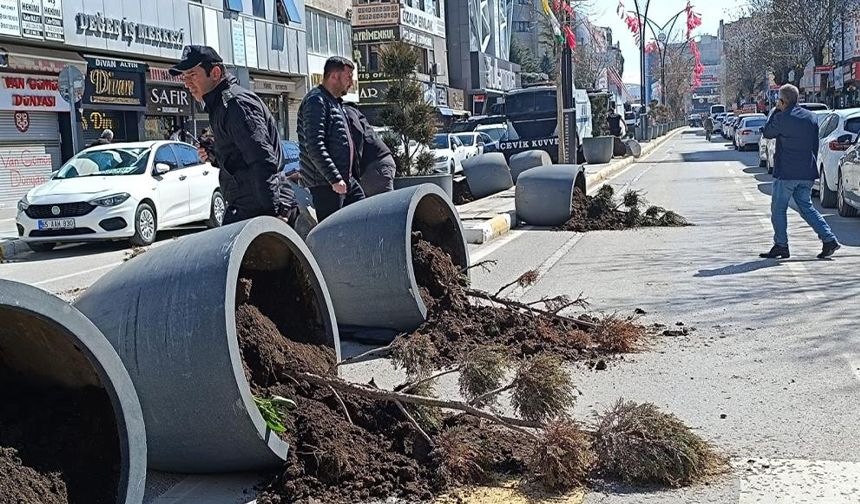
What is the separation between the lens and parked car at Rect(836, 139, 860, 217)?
1369cm

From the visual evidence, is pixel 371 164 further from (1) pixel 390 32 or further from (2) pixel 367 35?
(2) pixel 367 35

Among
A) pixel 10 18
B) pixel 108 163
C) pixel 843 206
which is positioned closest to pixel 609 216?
pixel 843 206

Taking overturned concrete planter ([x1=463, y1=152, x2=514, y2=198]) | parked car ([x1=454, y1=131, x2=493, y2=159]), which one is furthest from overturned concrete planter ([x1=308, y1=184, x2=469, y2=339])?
parked car ([x1=454, y1=131, x2=493, y2=159])

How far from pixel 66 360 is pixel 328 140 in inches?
187

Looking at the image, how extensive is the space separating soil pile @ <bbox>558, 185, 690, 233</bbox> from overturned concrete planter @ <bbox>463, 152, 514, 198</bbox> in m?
6.09

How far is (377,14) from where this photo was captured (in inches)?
2100

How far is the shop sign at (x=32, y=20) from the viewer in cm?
2297

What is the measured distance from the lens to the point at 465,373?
4.93 m

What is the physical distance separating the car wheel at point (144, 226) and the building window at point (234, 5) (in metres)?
19.6

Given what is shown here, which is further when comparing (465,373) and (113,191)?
(113,191)

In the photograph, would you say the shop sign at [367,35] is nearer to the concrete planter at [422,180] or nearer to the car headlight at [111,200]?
the concrete planter at [422,180]

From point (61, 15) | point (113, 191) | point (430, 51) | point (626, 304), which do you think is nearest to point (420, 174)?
point (113, 191)

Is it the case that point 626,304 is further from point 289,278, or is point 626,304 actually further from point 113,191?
point 113,191

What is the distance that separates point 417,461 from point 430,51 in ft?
203
